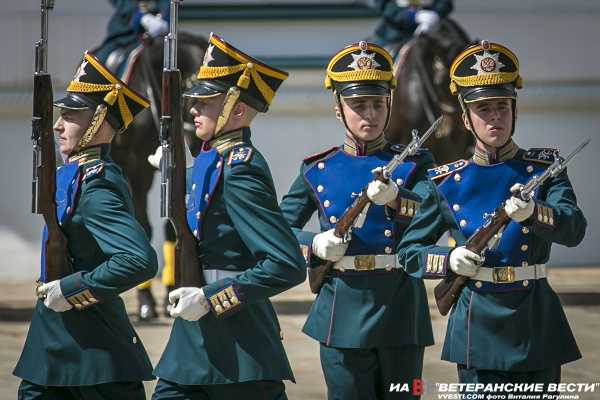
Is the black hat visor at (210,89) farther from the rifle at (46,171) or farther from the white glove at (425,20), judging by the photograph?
the white glove at (425,20)

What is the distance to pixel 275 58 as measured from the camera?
481 inches

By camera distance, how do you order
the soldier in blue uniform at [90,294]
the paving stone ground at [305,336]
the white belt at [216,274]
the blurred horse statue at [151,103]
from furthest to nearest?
the blurred horse statue at [151,103], the paving stone ground at [305,336], the soldier in blue uniform at [90,294], the white belt at [216,274]

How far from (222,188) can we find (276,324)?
1.53 ft

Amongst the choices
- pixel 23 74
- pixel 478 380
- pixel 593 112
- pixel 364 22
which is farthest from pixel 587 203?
pixel 478 380

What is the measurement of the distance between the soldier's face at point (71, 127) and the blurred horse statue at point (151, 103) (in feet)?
13.9

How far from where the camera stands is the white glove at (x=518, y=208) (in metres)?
4.86

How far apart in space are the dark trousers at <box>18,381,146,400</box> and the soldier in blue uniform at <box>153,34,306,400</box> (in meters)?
0.27

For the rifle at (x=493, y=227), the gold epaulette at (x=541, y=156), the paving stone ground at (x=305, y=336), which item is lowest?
the paving stone ground at (x=305, y=336)

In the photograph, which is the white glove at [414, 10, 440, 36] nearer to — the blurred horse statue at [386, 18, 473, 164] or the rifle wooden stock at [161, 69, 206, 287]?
the blurred horse statue at [386, 18, 473, 164]

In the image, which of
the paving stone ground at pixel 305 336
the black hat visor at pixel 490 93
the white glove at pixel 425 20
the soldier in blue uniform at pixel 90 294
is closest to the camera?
the soldier in blue uniform at pixel 90 294

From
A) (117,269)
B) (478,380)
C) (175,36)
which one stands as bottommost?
(478,380)

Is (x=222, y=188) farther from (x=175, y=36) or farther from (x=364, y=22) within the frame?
(x=364, y=22)

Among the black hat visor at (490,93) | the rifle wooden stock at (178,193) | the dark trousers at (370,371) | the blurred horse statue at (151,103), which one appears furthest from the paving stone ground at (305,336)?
the rifle wooden stock at (178,193)

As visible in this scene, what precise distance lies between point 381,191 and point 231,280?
0.84m
